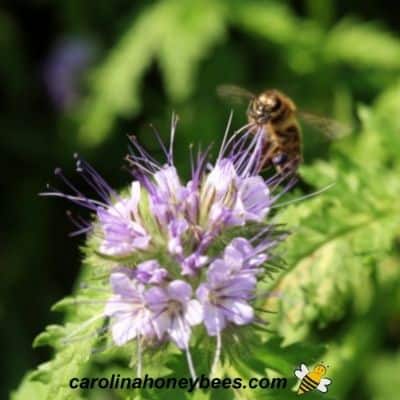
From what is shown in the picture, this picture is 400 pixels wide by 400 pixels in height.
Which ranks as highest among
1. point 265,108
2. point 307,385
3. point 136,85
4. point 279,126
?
point 265,108

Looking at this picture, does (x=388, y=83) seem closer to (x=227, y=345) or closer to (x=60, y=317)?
(x=60, y=317)

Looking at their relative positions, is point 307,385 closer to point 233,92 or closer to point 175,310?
point 175,310

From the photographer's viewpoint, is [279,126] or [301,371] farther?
[279,126]

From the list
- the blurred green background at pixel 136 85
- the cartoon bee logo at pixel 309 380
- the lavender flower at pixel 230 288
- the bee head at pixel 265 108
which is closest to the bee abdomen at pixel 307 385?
the cartoon bee logo at pixel 309 380

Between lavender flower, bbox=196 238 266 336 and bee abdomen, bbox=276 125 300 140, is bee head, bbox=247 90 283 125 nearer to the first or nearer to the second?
bee abdomen, bbox=276 125 300 140

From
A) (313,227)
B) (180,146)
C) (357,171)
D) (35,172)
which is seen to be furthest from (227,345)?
(35,172)

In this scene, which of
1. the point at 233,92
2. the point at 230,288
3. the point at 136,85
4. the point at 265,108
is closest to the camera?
the point at 230,288

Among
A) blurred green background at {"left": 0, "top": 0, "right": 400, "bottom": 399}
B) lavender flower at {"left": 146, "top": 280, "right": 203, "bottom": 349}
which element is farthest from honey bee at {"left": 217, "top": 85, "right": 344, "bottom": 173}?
blurred green background at {"left": 0, "top": 0, "right": 400, "bottom": 399}

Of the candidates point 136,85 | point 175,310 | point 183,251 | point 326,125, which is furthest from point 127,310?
point 136,85
